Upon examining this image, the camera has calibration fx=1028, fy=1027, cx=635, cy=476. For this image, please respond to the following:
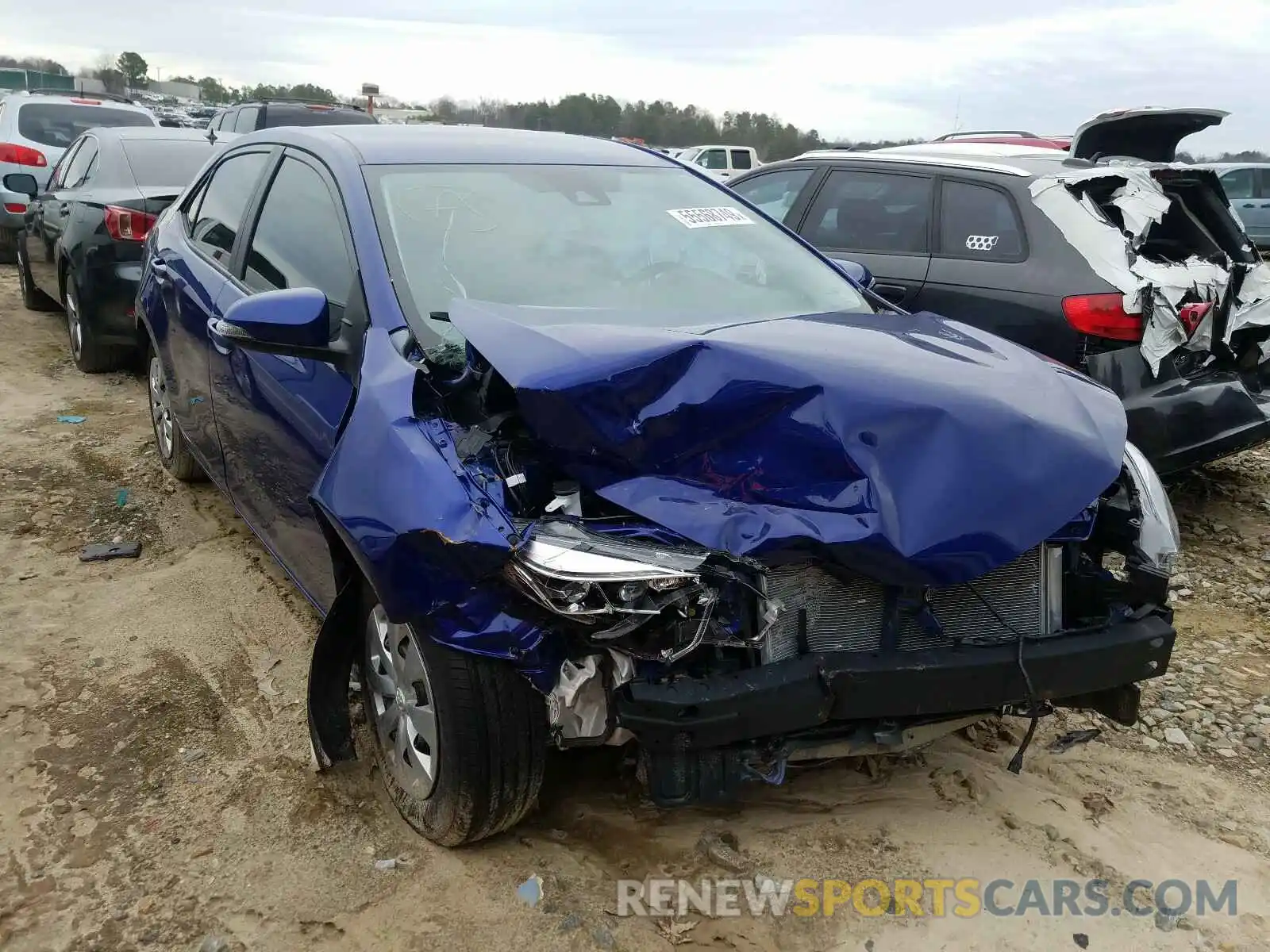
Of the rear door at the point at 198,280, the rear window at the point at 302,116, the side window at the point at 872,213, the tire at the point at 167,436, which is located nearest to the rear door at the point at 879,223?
the side window at the point at 872,213

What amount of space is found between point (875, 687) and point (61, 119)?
1240 cm

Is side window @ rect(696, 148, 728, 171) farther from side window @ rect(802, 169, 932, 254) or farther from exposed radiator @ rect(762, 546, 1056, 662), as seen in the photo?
exposed radiator @ rect(762, 546, 1056, 662)

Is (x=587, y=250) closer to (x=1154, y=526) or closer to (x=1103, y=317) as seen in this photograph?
(x=1154, y=526)

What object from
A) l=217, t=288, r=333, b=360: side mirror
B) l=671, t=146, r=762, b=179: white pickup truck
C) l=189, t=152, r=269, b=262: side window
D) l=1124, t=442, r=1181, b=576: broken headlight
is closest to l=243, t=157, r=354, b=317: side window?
l=217, t=288, r=333, b=360: side mirror

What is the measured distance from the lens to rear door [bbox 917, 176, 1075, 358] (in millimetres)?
4719

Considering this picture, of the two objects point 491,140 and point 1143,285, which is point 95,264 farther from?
point 1143,285

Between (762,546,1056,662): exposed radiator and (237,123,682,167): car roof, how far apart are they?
1.89 meters

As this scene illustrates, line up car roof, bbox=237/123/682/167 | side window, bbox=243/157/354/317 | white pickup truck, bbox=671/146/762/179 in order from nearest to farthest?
side window, bbox=243/157/354/317
car roof, bbox=237/123/682/167
white pickup truck, bbox=671/146/762/179

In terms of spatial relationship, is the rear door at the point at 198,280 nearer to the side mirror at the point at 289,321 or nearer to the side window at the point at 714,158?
the side mirror at the point at 289,321

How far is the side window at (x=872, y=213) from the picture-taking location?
5562mm

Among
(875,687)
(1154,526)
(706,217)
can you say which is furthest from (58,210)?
(1154,526)

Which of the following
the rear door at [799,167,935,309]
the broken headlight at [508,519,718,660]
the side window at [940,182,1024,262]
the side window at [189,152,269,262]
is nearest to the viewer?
the broken headlight at [508,519,718,660]

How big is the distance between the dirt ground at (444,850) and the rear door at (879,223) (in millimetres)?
2338

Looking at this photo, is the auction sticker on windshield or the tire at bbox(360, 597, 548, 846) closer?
the tire at bbox(360, 597, 548, 846)
